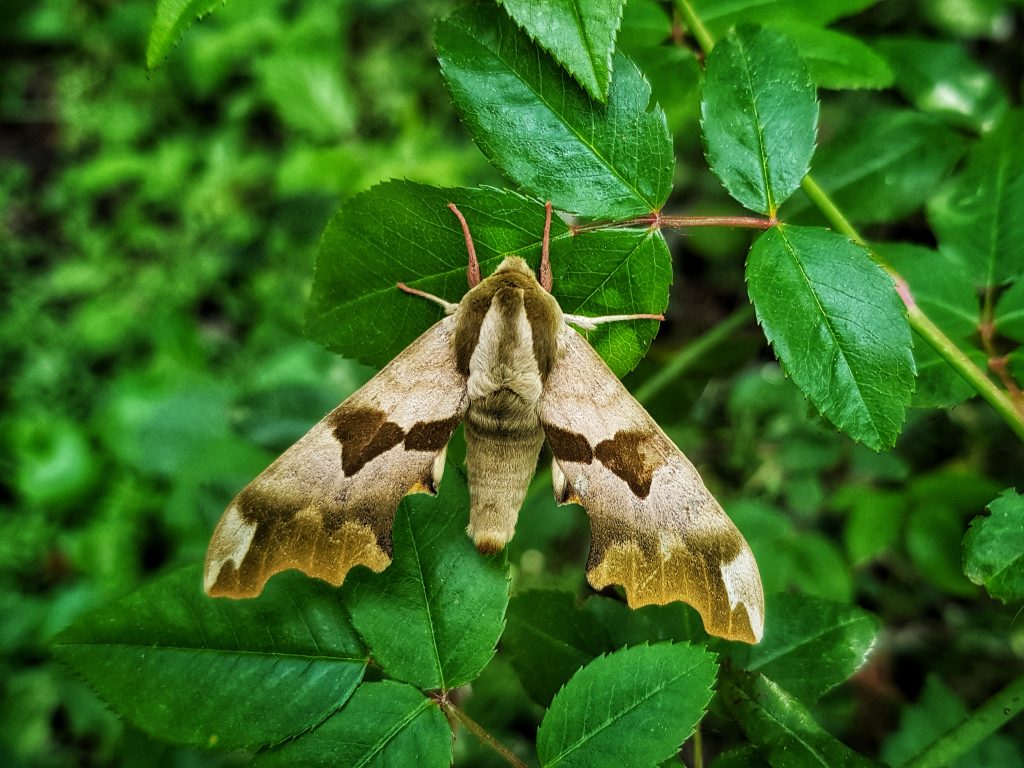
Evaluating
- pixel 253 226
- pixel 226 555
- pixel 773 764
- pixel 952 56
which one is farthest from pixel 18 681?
pixel 952 56

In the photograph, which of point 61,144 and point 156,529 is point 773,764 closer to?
point 156,529

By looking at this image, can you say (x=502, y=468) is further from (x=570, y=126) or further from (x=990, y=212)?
(x=990, y=212)

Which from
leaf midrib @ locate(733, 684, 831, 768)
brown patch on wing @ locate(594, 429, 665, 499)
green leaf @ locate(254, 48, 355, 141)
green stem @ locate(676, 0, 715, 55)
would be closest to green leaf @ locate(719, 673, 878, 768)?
leaf midrib @ locate(733, 684, 831, 768)

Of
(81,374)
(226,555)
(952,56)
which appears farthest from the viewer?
(81,374)

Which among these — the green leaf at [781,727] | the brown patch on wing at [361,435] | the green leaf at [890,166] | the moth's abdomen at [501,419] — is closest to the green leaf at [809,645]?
the green leaf at [781,727]

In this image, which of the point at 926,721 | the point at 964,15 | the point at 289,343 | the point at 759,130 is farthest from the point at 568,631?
the point at 964,15

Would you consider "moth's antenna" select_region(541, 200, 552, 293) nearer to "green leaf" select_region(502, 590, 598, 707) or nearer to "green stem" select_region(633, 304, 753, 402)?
"green leaf" select_region(502, 590, 598, 707)
